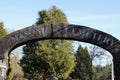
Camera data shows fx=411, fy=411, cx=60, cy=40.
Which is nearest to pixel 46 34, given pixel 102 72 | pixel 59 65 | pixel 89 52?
pixel 59 65

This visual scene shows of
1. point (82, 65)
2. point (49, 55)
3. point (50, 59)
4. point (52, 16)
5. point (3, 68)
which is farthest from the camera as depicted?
point (82, 65)

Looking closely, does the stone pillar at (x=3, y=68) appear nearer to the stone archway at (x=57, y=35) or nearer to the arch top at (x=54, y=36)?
the stone archway at (x=57, y=35)

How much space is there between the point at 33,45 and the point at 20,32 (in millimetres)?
23786

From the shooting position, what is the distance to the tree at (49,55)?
41281 mm

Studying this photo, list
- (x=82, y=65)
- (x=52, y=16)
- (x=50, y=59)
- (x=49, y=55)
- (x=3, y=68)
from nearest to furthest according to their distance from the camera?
(x=3, y=68), (x=50, y=59), (x=49, y=55), (x=52, y=16), (x=82, y=65)

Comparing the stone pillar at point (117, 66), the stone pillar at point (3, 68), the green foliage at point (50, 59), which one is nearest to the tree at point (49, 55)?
the green foliage at point (50, 59)


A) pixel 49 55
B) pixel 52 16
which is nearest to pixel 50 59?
pixel 49 55

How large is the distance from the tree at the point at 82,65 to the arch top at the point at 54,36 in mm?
34139

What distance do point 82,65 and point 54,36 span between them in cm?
3564

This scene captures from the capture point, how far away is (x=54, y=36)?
19.2 meters

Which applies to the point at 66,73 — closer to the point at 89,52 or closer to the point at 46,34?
the point at 89,52

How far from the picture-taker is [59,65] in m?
41.5

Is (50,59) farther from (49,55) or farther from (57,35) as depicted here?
(57,35)

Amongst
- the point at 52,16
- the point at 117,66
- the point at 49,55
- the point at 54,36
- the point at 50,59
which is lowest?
the point at 117,66
